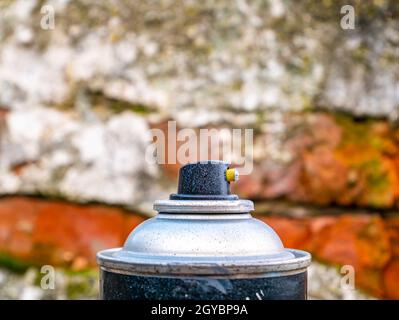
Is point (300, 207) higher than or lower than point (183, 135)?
lower

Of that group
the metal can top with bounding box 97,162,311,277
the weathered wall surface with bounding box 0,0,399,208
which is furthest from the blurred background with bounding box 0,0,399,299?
the metal can top with bounding box 97,162,311,277

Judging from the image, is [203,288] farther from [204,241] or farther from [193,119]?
[193,119]

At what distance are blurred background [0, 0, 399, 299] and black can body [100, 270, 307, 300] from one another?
58.2 inches

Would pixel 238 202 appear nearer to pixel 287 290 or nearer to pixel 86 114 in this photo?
pixel 287 290

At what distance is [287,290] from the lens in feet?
5.08

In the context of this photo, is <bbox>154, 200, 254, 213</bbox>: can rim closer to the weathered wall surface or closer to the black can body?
the black can body

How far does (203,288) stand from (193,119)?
169cm

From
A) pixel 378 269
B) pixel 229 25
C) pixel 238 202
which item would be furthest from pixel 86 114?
pixel 238 202

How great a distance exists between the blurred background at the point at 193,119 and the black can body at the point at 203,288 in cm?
148

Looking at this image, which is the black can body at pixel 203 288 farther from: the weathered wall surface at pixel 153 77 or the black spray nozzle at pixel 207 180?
the weathered wall surface at pixel 153 77

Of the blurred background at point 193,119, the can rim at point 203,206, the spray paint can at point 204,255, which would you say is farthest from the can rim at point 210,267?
the blurred background at point 193,119

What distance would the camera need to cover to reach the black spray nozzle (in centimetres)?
161
